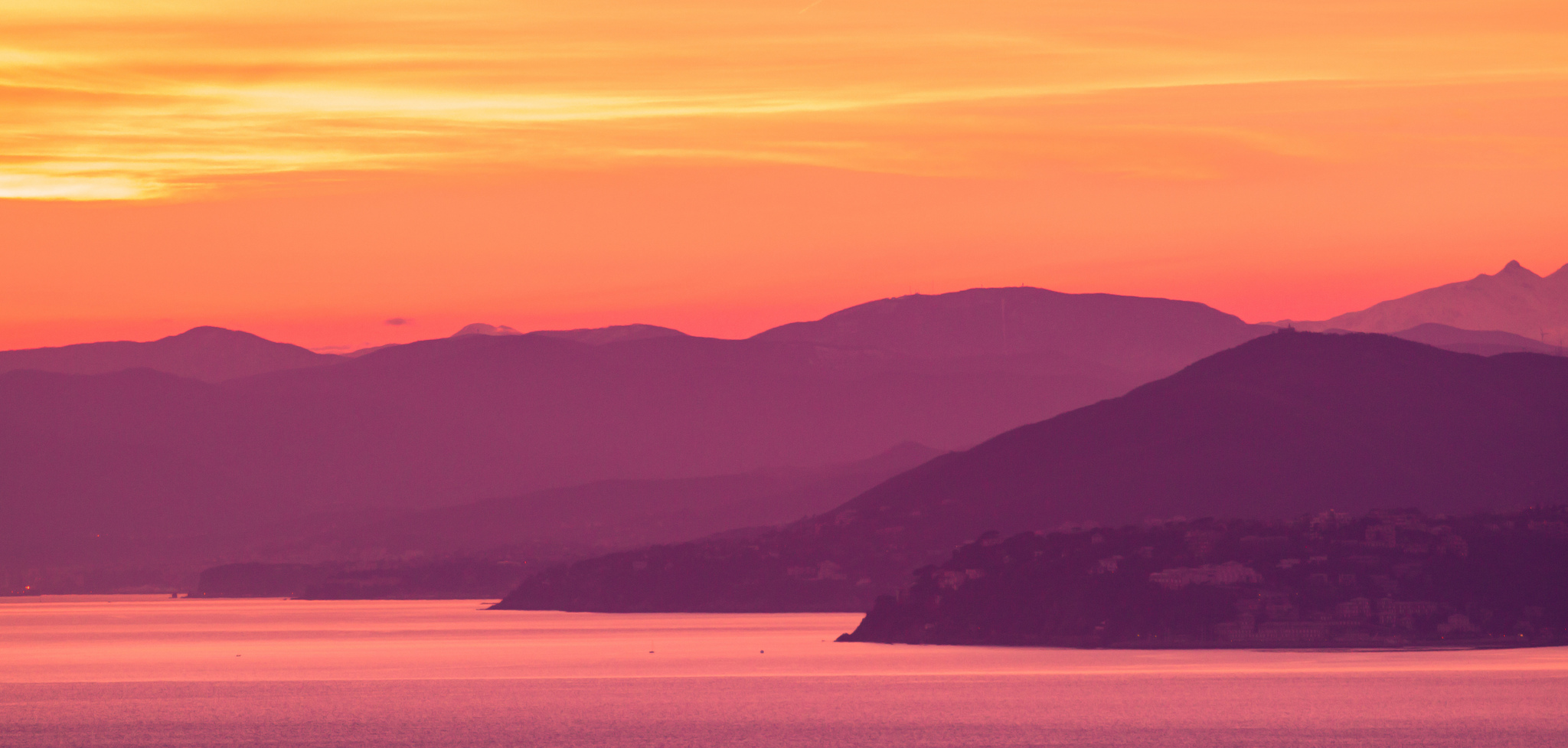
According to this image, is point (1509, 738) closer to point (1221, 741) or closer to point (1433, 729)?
point (1433, 729)

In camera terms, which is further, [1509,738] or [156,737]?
[156,737]

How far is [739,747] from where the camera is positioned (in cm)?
18550

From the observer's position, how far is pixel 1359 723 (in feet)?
653

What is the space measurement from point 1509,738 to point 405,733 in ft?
333

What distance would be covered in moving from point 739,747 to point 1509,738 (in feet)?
224

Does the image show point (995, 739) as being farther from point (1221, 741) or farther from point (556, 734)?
point (556, 734)

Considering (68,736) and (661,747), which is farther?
(68,736)

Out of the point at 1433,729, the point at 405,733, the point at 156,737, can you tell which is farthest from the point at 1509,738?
the point at 156,737

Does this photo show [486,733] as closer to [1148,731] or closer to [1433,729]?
[1148,731]

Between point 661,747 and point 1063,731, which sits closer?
point 661,747

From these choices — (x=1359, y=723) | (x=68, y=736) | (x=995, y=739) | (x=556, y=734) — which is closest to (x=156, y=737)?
(x=68, y=736)

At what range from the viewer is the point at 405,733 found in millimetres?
198875

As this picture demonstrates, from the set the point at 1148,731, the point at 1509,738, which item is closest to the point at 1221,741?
the point at 1148,731

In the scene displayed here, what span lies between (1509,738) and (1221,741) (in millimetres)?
25545
